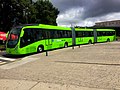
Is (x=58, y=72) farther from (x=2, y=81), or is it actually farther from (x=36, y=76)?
(x=2, y=81)

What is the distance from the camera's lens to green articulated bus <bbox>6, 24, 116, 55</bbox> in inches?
756

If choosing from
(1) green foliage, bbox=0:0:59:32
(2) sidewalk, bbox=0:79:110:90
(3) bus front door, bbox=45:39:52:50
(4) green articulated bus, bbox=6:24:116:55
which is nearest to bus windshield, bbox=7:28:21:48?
(4) green articulated bus, bbox=6:24:116:55

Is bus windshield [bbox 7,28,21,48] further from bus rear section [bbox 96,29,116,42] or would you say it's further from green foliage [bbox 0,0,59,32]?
green foliage [bbox 0,0,59,32]

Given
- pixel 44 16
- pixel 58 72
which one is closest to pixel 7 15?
pixel 44 16

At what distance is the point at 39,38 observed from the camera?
2161cm

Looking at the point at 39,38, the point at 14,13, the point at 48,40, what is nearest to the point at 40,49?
the point at 39,38

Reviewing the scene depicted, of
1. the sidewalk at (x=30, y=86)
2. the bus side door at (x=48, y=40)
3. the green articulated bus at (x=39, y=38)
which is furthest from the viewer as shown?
the bus side door at (x=48, y=40)

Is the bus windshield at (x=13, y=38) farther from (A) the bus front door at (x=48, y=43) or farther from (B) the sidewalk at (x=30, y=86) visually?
(B) the sidewalk at (x=30, y=86)

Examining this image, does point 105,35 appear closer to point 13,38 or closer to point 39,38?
point 39,38

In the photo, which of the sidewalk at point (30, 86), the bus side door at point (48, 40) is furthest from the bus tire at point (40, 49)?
the sidewalk at point (30, 86)

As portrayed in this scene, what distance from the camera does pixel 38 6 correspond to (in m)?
54.6

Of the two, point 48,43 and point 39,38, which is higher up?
point 39,38

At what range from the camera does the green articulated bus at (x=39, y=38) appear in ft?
63.0

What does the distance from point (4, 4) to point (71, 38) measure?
18250 millimetres
